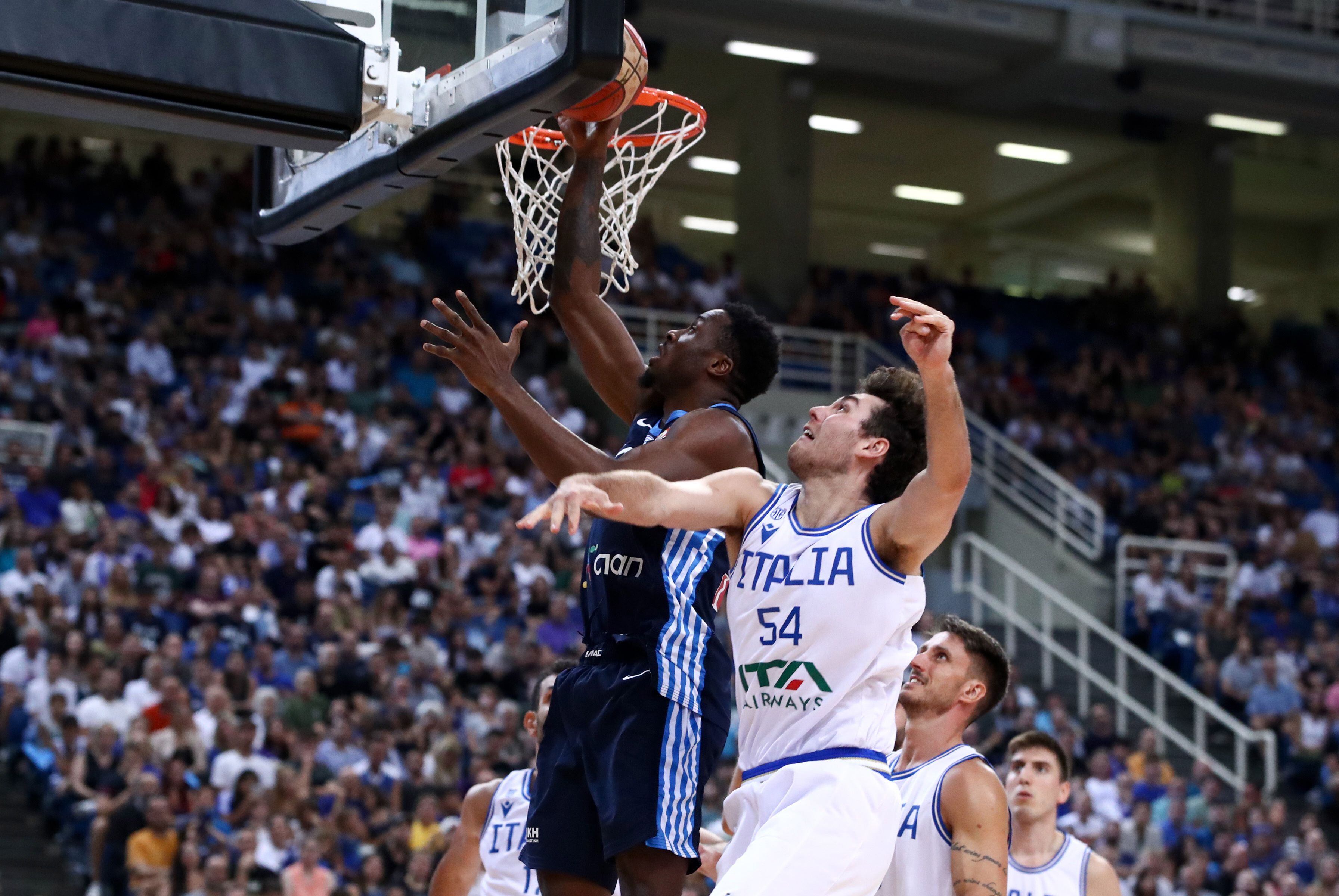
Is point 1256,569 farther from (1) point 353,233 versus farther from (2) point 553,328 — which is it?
(1) point 353,233

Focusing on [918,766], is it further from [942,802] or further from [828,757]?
[828,757]

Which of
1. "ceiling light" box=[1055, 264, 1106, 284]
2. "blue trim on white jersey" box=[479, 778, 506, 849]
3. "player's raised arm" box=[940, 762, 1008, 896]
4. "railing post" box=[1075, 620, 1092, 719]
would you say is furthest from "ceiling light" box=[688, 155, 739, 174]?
"player's raised arm" box=[940, 762, 1008, 896]

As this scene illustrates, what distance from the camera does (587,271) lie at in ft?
17.4

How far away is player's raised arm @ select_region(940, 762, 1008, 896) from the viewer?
4.79m

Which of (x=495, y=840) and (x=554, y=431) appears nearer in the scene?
(x=554, y=431)

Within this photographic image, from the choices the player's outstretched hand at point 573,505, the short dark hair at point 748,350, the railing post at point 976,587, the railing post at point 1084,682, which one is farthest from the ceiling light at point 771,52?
the player's outstretched hand at point 573,505

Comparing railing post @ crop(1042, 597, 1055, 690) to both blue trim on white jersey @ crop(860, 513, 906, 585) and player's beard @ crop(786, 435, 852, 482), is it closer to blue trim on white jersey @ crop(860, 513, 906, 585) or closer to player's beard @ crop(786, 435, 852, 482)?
player's beard @ crop(786, 435, 852, 482)

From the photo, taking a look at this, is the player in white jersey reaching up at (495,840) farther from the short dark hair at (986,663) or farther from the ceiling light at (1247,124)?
the ceiling light at (1247,124)

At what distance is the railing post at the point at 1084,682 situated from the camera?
1620 cm

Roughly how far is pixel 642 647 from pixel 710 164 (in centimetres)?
2203

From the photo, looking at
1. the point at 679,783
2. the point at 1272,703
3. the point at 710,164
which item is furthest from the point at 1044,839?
the point at 710,164

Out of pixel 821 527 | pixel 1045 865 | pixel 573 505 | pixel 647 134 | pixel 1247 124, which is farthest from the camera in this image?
pixel 1247 124

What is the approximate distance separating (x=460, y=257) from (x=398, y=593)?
7.42m

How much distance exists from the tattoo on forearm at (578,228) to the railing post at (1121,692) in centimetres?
1191
